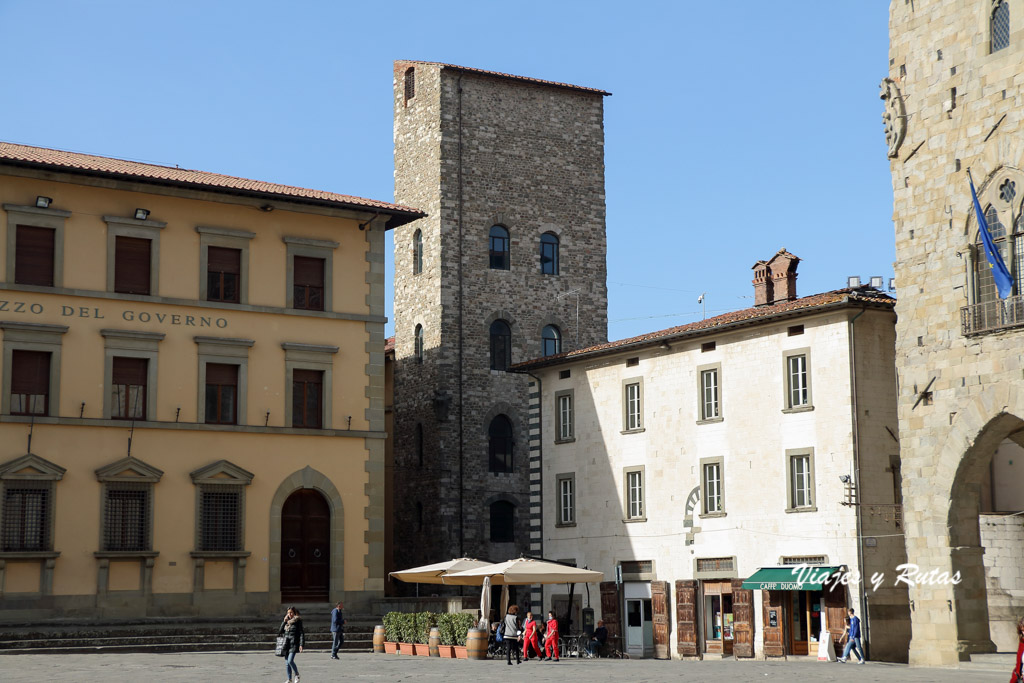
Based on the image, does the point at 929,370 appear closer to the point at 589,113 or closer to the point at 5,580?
the point at 5,580

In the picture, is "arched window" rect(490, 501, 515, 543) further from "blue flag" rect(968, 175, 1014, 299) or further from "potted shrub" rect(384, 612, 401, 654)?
"blue flag" rect(968, 175, 1014, 299)

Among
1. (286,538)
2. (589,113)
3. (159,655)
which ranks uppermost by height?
(589,113)

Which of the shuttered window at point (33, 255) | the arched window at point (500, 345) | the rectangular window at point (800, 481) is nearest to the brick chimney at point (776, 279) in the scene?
the rectangular window at point (800, 481)

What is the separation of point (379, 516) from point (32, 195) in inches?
477

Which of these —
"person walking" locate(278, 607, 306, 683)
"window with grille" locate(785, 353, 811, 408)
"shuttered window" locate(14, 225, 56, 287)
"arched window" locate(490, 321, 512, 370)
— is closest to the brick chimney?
"window with grille" locate(785, 353, 811, 408)

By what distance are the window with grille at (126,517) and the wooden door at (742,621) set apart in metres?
14.8

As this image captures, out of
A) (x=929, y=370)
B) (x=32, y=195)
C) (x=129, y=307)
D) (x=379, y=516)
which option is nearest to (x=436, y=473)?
(x=379, y=516)

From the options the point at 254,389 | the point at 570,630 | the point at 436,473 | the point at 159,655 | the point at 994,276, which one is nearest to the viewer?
the point at 994,276

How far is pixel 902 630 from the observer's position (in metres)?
32.8

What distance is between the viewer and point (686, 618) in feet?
120

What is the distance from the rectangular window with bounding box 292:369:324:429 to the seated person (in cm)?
906

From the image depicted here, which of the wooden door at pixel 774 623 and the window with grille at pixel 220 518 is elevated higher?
the window with grille at pixel 220 518

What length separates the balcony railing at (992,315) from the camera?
26.6m

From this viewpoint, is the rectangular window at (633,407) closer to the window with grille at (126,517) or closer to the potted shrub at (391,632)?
the potted shrub at (391,632)
